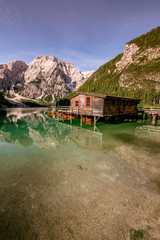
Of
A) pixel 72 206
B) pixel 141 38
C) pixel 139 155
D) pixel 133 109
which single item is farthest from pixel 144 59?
pixel 72 206

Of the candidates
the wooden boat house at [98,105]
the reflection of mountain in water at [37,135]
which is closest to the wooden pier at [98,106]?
the wooden boat house at [98,105]

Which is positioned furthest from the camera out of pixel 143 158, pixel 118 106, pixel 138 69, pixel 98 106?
pixel 138 69

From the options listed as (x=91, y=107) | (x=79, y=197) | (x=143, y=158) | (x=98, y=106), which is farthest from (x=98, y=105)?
(x=79, y=197)

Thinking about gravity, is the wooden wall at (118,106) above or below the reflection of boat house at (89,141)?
above

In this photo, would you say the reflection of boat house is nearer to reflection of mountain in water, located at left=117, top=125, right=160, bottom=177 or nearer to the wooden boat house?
reflection of mountain in water, located at left=117, top=125, right=160, bottom=177

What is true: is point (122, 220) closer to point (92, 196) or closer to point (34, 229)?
point (92, 196)

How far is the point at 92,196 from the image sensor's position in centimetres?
542

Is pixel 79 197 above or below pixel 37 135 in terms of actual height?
below

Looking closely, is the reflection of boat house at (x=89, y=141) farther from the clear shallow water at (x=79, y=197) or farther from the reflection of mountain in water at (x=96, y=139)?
the clear shallow water at (x=79, y=197)

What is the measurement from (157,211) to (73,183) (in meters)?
4.09

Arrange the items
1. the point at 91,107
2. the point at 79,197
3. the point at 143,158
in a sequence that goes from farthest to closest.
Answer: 1. the point at 91,107
2. the point at 143,158
3. the point at 79,197

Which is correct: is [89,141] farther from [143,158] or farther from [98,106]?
[98,106]

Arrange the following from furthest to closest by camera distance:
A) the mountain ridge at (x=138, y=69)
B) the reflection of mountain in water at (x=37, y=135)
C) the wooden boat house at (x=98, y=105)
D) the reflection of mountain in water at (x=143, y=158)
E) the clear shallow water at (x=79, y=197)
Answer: the mountain ridge at (x=138, y=69)
the wooden boat house at (x=98, y=105)
the reflection of mountain in water at (x=37, y=135)
the reflection of mountain in water at (x=143, y=158)
the clear shallow water at (x=79, y=197)

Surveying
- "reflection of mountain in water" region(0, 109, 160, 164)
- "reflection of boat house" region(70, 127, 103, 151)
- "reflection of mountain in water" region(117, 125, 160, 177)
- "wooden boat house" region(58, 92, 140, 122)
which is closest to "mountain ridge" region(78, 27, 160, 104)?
"wooden boat house" region(58, 92, 140, 122)
